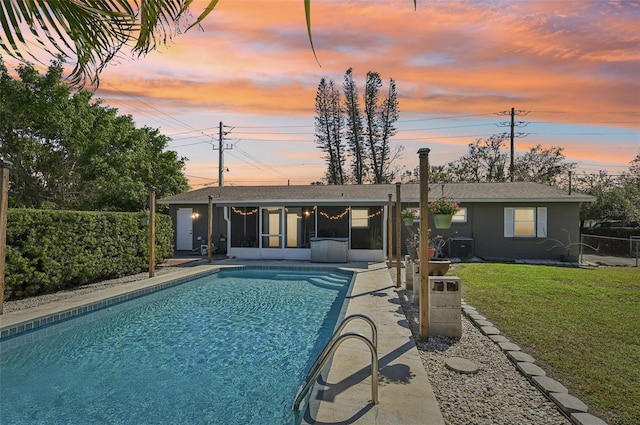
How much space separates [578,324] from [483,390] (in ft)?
10.3

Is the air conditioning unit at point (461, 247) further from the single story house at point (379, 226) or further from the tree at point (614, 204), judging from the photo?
the tree at point (614, 204)

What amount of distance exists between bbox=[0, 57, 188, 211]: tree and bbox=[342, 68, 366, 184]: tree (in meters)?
16.6

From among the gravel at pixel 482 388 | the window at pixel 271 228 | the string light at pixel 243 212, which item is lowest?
the gravel at pixel 482 388

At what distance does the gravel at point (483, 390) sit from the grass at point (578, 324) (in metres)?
0.39

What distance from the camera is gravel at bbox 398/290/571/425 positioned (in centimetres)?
313

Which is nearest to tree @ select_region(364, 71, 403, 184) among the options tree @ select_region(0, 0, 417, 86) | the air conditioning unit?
the air conditioning unit

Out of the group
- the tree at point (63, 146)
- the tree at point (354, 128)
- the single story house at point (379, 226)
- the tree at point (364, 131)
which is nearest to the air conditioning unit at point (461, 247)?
the single story house at point (379, 226)

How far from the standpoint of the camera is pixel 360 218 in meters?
15.1

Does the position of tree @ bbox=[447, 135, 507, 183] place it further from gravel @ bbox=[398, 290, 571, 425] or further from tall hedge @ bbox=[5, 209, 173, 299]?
gravel @ bbox=[398, 290, 571, 425]

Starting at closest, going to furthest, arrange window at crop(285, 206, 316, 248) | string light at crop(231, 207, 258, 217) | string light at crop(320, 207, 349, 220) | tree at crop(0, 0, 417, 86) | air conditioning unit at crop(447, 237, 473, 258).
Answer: tree at crop(0, 0, 417, 86) < air conditioning unit at crop(447, 237, 473, 258) < string light at crop(320, 207, 349, 220) < window at crop(285, 206, 316, 248) < string light at crop(231, 207, 258, 217)

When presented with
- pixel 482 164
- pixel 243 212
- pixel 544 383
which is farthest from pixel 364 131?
pixel 544 383

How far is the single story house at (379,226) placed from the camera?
14.8m

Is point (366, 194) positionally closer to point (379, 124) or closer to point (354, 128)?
point (354, 128)

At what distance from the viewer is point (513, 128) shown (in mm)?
28562
